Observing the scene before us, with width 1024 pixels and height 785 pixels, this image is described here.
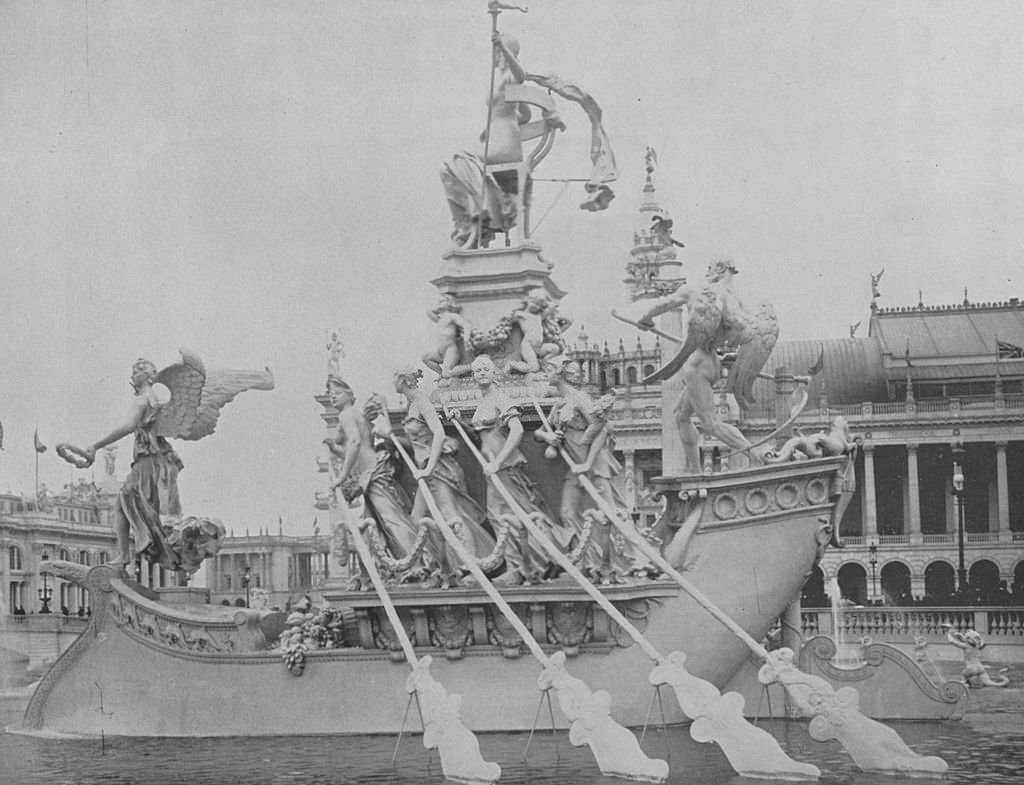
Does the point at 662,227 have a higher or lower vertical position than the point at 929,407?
higher

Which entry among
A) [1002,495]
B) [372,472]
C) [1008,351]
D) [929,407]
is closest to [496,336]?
[372,472]

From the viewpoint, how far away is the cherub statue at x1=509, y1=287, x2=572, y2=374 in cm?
1809

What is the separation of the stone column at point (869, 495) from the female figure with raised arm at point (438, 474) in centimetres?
5496

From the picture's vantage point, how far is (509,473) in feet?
57.8

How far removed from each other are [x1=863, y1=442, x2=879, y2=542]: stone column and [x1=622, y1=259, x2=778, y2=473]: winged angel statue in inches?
2152

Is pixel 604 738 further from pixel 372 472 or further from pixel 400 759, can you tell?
pixel 372 472

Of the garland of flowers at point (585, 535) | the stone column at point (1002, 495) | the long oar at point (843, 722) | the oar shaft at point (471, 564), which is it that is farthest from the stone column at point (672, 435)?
the stone column at point (1002, 495)

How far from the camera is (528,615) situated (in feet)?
57.0

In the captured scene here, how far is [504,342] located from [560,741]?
13.0ft

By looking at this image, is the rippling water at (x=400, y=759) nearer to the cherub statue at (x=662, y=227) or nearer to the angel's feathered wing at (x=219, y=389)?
the angel's feathered wing at (x=219, y=389)

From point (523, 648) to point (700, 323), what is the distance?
3.48 m

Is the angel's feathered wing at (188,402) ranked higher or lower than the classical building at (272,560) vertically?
higher

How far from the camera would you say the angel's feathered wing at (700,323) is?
56.1 ft

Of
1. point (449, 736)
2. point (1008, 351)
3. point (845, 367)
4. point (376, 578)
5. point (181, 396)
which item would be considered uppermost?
point (1008, 351)
